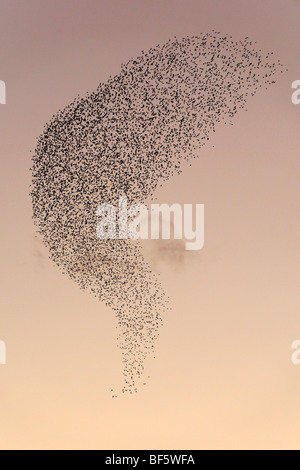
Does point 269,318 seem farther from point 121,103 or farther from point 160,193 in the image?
point 121,103

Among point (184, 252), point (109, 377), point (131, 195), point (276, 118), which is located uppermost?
point (276, 118)

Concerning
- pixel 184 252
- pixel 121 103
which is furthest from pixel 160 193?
pixel 121 103

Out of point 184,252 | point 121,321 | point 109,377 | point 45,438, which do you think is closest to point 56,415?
point 45,438

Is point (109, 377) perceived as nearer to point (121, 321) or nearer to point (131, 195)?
point (121, 321)

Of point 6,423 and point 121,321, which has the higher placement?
point 121,321

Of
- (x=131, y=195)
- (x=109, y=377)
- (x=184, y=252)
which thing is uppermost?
(x=131, y=195)

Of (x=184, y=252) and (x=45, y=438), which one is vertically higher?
(x=184, y=252)
